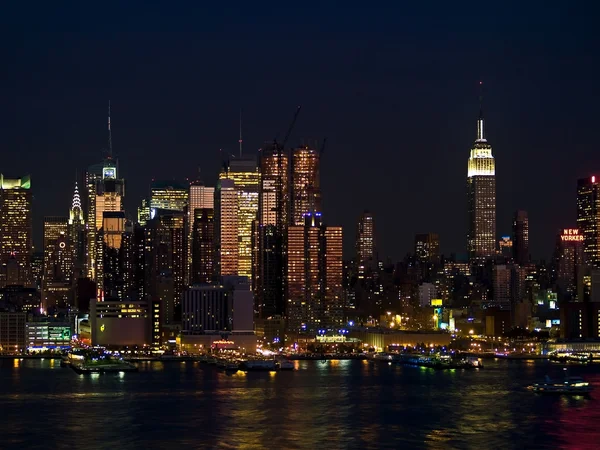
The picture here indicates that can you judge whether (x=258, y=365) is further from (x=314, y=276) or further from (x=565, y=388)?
(x=314, y=276)

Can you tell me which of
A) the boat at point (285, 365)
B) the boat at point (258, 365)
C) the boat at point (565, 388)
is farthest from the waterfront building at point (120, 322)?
the boat at point (565, 388)

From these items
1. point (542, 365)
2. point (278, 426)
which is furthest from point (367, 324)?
point (278, 426)

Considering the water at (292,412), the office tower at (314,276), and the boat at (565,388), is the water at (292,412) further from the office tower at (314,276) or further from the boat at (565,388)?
the office tower at (314,276)

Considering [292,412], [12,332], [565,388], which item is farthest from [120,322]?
[292,412]

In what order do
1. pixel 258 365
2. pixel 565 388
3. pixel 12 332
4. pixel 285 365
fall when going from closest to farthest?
pixel 565 388
pixel 258 365
pixel 285 365
pixel 12 332

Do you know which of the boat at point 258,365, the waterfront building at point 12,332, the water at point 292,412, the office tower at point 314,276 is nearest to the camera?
the water at point 292,412

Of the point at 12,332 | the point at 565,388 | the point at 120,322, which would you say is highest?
the point at 120,322
